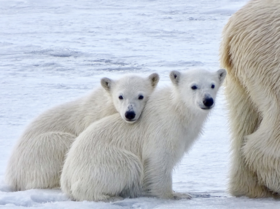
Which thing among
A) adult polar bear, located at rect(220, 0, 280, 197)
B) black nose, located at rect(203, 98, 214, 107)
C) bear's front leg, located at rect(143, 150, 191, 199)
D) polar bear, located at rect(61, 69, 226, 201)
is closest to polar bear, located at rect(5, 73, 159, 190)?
polar bear, located at rect(61, 69, 226, 201)

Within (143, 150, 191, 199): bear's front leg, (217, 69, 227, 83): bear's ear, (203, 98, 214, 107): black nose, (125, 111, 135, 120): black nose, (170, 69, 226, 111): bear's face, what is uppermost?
(217, 69, 227, 83): bear's ear

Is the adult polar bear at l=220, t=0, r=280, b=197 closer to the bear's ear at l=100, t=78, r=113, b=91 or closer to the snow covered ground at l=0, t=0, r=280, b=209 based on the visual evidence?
the snow covered ground at l=0, t=0, r=280, b=209

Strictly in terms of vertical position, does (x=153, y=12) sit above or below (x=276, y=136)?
above

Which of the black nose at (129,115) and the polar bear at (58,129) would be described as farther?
the polar bear at (58,129)

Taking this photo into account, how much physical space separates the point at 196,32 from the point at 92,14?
392cm

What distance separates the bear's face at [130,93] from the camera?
11.6 feet

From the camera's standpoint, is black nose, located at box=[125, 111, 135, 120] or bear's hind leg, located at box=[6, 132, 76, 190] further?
bear's hind leg, located at box=[6, 132, 76, 190]

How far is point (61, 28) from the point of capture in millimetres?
12820

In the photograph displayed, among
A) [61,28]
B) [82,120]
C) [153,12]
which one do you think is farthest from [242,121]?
[153,12]

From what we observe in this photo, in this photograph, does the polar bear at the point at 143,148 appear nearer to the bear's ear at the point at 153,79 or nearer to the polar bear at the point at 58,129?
the polar bear at the point at 58,129

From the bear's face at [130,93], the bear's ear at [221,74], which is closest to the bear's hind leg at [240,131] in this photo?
the bear's ear at [221,74]

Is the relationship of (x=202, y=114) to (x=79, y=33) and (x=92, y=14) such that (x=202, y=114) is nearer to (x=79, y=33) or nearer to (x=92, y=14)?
(x=79, y=33)

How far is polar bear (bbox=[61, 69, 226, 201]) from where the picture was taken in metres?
3.31

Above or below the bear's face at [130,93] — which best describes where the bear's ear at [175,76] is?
above
